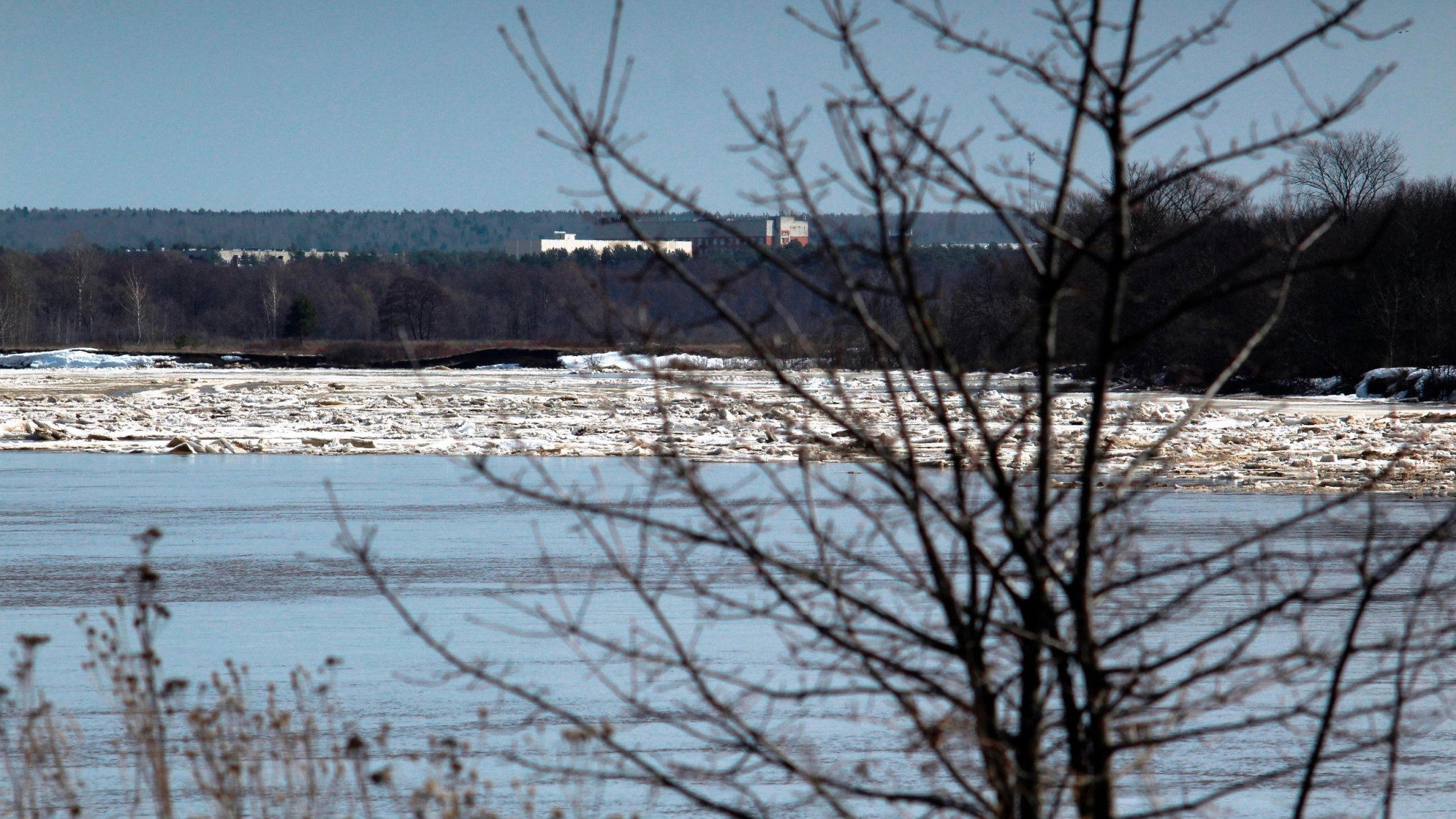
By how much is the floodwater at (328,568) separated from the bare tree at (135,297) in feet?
370

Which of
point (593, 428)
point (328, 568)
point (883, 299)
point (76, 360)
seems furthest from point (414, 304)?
point (883, 299)

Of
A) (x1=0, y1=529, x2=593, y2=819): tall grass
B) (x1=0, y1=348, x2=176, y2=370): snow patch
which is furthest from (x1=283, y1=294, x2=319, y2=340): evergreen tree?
(x1=0, y1=529, x2=593, y2=819): tall grass

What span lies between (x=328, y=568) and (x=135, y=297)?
125238 millimetres

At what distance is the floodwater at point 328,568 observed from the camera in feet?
24.9

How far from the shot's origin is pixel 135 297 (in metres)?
127

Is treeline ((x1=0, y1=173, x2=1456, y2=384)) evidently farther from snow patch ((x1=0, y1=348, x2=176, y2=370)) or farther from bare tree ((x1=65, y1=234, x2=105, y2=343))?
snow patch ((x1=0, y1=348, x2=176, y2=370))

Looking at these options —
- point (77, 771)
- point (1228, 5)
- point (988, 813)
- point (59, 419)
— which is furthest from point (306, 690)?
point (59, 419)

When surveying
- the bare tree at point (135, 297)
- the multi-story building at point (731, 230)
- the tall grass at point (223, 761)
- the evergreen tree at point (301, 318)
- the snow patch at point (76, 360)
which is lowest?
the tall grass at point (223, 761)

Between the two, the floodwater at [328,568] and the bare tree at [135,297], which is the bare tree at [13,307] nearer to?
the bare tree at [135,297]

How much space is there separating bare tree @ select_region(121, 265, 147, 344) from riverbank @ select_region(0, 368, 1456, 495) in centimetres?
8508

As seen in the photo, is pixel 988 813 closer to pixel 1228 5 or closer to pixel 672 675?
pixel 1228 5

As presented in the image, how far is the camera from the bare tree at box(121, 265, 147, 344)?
127137 millimetres

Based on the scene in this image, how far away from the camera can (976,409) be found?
3.15 m

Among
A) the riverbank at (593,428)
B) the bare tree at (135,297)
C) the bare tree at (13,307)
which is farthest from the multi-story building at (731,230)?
the bare tree at (135,297)
